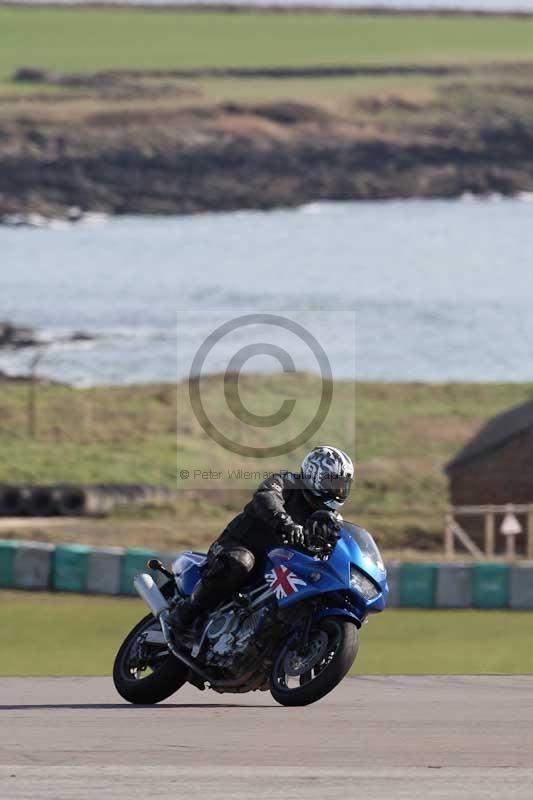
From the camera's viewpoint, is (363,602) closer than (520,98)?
Yes

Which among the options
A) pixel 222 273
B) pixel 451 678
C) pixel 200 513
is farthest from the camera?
pixel 222 273

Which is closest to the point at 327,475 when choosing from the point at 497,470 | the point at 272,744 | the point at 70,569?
the point at 272,744

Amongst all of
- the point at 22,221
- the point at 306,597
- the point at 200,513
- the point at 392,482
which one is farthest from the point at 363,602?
the point at 22,221

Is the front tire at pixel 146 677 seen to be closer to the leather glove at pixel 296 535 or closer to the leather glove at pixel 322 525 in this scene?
the leather glove at pixel 296 535

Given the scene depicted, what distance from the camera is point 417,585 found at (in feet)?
73.8

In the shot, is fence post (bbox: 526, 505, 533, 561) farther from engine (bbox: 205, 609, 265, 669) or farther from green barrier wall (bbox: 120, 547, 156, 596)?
engine (bbox: 205, 609, 265, 669)

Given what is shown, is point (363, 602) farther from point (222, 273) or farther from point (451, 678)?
point (222, 273)

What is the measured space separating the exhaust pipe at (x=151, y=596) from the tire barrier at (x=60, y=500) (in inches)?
815

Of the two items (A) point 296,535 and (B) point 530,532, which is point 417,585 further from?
(A) point 296,535

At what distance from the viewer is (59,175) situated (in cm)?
11706

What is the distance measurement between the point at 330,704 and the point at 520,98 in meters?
129

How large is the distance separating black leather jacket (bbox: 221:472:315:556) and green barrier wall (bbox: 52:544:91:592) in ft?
40.5

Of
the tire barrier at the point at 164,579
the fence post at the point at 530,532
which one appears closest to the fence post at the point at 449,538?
the fence post at the point at 530,532

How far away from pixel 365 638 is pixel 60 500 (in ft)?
48.5
